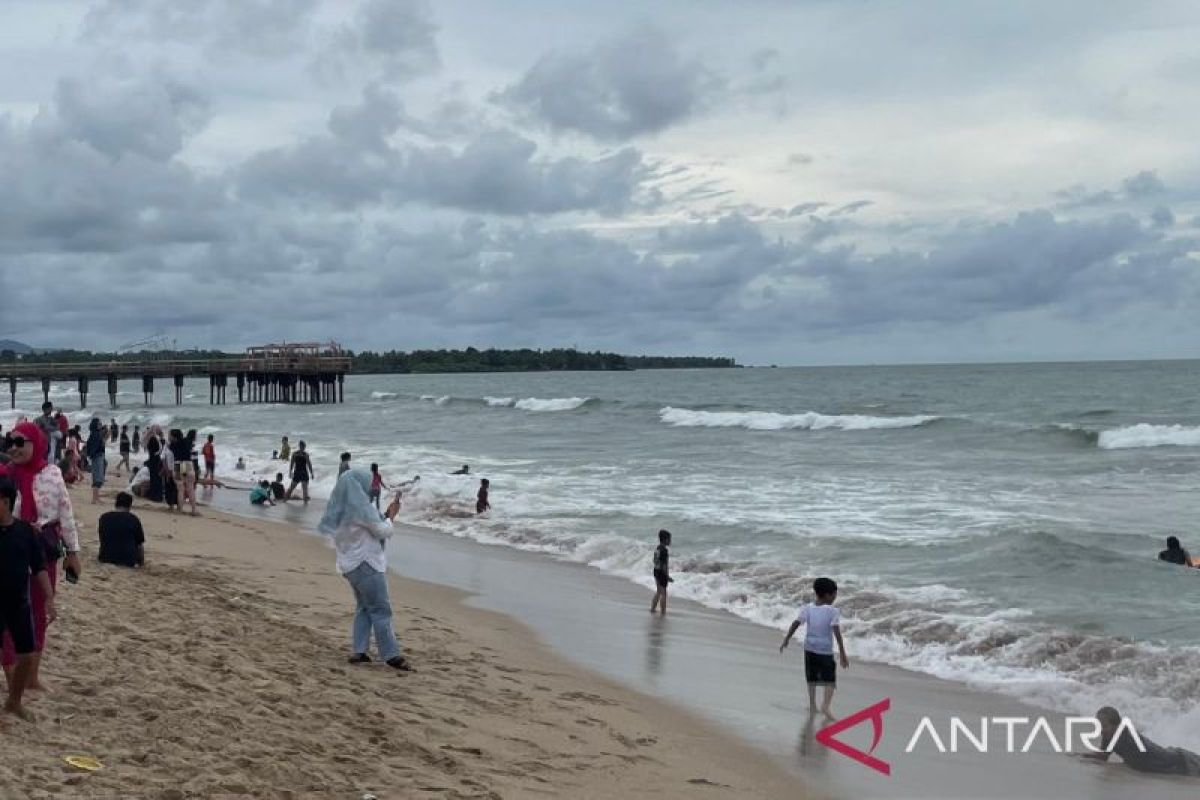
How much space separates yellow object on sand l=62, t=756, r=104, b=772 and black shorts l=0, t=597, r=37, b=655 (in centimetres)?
76

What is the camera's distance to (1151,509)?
2191 cm

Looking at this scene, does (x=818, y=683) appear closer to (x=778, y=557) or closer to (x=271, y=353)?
(x=778, y=557)

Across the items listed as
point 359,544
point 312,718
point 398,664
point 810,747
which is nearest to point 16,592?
point 312,718

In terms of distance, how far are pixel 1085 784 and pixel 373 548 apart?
4.90 meters

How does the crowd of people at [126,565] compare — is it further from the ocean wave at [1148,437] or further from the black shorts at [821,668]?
the ocean wave at [1148,437]

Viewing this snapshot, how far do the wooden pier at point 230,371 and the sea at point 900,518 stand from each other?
17.9 meters

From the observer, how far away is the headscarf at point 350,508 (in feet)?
25.4

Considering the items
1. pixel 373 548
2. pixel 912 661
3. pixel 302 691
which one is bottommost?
pixel 912 661

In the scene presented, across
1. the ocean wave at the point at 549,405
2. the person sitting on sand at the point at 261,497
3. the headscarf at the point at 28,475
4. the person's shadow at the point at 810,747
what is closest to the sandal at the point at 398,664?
the headscarf at the point at 28,475

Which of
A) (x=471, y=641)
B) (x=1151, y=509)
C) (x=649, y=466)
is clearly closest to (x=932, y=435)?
(x=649, y=466)

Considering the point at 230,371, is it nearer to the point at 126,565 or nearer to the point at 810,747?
the point at 126,565

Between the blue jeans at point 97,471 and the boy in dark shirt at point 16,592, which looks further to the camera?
the blue jeans at point 97,471

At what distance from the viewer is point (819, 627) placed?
860 cm

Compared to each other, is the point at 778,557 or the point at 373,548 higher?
the point at 373,548
